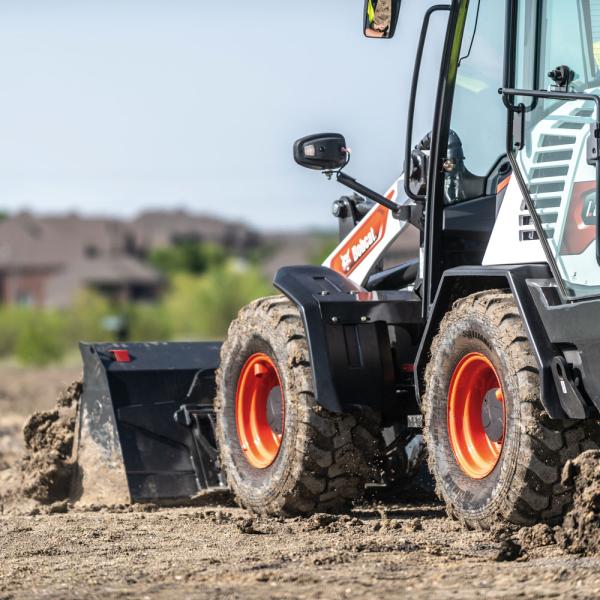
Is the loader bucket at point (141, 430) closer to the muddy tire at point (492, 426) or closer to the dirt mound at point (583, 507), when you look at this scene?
the muddy tire at point (492, 426)

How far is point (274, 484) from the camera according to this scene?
707cm

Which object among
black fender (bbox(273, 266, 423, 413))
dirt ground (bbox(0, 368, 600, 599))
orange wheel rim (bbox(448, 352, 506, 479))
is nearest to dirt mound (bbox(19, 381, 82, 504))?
dirt ground (bbox(0, 368, 600, 599))

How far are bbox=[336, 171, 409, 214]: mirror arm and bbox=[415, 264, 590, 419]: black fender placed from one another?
776 millimetres

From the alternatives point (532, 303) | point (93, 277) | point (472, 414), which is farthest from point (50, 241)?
point (532, 303)

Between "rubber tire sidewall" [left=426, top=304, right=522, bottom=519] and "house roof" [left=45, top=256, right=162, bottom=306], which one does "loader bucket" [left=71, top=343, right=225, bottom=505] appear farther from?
"house roof" [left=45, top=256, right=162, bottom=306]

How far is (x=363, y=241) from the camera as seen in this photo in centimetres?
759

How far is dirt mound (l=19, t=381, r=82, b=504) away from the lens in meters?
8.44

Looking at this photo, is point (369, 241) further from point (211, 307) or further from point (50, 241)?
point (50, 241)

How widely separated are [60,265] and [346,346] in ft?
289

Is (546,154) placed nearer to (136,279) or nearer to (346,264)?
(346,264)

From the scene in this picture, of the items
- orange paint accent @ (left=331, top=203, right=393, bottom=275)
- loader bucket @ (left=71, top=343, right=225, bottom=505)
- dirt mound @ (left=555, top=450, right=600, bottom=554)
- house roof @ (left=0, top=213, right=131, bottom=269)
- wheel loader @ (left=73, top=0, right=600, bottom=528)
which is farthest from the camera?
house roof @ (left=0, top=213, right=131, bottom=269)

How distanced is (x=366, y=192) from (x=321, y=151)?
407 mm

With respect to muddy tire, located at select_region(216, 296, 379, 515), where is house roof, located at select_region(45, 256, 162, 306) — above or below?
above

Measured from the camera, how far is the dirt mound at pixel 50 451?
8438mm
